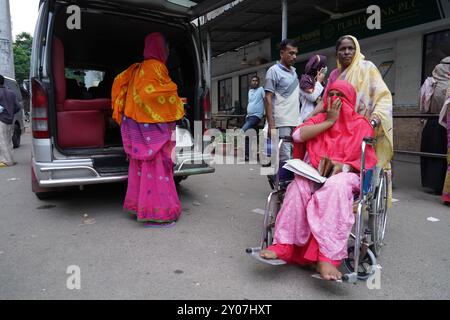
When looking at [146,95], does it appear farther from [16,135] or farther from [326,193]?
[16,135]

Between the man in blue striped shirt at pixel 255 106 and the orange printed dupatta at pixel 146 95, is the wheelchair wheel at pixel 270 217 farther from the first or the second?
the man in blue striped shirt at pixel 255 106

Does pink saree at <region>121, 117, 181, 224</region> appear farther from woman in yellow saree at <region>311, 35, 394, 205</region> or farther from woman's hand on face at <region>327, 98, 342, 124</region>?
woman's hand on face at <region>327, 98, 342, 124</region>

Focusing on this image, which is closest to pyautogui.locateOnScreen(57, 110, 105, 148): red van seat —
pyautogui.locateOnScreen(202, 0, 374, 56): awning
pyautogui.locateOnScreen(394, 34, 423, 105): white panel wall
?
pyautogui.locateOnScreen(202, 0, 374, 56): awning

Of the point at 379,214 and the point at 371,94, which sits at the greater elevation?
the point at 371,94

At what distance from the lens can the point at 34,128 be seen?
3678mm

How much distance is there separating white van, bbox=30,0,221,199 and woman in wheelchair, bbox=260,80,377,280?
175 centimetres

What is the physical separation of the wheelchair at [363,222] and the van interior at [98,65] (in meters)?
2.04

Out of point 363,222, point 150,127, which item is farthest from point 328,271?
point 150,127

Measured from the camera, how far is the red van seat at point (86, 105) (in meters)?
4.05

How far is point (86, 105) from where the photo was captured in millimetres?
4195

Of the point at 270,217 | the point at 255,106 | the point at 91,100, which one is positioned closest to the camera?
the point at 270,217

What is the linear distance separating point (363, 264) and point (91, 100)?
3305mm
